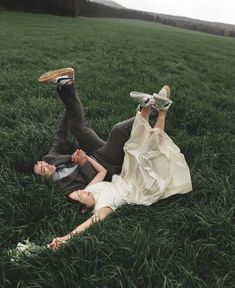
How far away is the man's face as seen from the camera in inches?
229

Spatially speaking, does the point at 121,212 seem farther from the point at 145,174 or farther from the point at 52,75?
the point at 52,75

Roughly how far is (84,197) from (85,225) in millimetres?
577

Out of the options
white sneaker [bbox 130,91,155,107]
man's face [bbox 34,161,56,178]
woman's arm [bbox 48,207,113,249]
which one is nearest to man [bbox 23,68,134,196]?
man's face [bbox 34,161,56,178]

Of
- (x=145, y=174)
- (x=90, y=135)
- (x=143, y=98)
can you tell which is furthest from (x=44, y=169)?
(x=143, y=98)

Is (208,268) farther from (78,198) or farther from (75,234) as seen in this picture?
(78,198)

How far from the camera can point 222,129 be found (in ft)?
27.4

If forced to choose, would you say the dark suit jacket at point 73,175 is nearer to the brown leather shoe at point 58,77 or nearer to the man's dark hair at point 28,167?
the man's dark hair at point 28,167

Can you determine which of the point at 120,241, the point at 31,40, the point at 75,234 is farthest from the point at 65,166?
the point at 31,40

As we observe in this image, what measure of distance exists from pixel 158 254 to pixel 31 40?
16.5 m

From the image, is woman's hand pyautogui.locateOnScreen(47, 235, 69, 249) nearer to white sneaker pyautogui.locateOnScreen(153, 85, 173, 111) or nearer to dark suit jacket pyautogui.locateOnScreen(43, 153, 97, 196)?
dark suit jacket pyautogui.locateOnScreen(43, 153, 97, 196)

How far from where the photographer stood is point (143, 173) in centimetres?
576

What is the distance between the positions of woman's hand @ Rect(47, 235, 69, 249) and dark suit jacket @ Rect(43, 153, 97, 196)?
1153 millimetres

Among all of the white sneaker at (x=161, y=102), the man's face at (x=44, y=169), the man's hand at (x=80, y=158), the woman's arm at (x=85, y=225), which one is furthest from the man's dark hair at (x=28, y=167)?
the white sneaker at (x=161, y=102)

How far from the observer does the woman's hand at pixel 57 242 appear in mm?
4380
